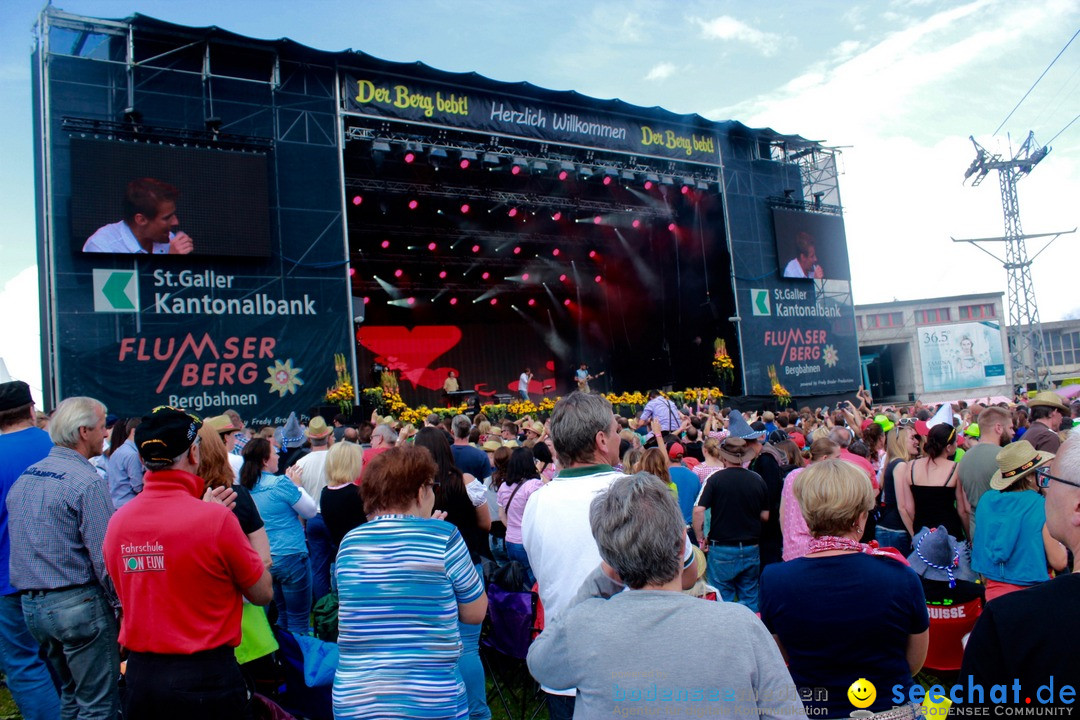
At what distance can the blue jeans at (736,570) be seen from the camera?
452cm

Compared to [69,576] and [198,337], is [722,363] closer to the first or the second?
[198,337]

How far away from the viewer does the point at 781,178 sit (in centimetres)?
1844

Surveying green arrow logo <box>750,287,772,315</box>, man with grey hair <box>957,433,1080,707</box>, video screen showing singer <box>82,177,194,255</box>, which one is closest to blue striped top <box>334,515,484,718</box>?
man with grey hair <box>957,433,1080,707</box>

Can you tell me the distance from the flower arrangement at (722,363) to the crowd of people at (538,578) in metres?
12.9

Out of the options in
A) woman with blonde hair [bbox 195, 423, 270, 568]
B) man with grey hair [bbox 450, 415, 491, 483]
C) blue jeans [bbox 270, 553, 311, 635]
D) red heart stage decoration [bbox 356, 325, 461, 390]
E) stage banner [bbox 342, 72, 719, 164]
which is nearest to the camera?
woman with blonde hair [bbox 195, 423, 270, 568]

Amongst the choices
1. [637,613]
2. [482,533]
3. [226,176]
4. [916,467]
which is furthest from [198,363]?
[637,613]

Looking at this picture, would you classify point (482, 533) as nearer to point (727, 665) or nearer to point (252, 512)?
point (252, 512)

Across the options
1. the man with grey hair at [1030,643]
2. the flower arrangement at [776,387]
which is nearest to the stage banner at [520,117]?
the flower arrangement at [776,387]

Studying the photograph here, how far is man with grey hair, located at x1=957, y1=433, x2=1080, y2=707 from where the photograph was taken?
47.9 inches

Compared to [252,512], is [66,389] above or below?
above

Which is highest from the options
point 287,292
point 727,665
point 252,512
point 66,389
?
point 287,292

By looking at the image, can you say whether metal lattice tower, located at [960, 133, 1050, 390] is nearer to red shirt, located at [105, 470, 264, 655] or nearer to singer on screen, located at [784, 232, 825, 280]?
singer on screen, located at [784, 232, 825, 280]

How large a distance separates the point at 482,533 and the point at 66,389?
8.91 metres

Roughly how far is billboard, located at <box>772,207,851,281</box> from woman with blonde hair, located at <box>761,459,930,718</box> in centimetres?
1683
